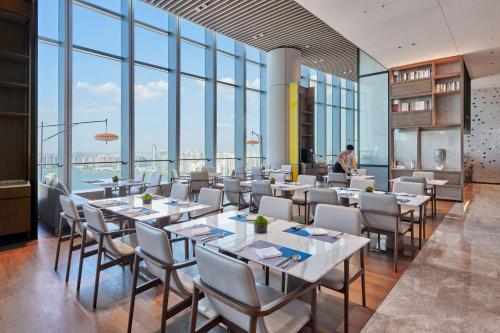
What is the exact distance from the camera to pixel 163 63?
8.43m

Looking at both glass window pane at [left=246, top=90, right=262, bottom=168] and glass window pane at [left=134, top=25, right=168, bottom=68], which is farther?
glass window pane at [left=246, top=90, right=262, bottom=168]

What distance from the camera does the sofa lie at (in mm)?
4672

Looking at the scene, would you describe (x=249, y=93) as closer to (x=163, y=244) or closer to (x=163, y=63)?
(x=163, y=63)

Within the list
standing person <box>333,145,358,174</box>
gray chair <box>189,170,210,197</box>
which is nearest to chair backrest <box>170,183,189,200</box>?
gray chair <box>189,170,210,197</box>

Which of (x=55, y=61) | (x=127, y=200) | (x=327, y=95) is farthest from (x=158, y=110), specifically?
(x=327, y=95)

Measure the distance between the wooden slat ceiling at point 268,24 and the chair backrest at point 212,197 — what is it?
5037mm

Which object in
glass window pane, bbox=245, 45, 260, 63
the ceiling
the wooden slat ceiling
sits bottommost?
the ceiling

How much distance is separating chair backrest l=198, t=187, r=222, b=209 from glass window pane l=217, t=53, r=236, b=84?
6.65 m

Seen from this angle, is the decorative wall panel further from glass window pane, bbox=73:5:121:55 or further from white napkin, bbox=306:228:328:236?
glass window pane, bbox=73:5:121:55

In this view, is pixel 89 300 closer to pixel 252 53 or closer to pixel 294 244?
pixel 294 244

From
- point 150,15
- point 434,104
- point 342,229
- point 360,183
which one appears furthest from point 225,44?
point 342,229

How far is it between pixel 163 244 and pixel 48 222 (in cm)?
420

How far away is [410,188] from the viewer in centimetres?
454

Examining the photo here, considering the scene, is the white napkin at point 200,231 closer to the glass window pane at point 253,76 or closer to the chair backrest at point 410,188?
the chair backrest at point 410,188
